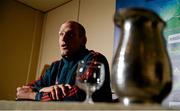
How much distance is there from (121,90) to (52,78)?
1.03 metres

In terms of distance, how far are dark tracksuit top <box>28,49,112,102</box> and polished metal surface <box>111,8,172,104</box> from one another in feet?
1.98

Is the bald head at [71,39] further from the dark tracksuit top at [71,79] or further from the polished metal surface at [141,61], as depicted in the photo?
the polished metal surface at [141,61]

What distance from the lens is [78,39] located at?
4.99 feet

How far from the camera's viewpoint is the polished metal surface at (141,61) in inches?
18.6

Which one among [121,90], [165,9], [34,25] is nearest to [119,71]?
[121,90]

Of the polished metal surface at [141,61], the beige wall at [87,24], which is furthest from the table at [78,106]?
the beige wall at [87,24]

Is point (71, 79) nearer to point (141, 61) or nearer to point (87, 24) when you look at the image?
point (141, 61)

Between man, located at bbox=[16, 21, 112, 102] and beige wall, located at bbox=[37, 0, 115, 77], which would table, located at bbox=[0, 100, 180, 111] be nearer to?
man, located at bbox=[16, 21, 112, 102]

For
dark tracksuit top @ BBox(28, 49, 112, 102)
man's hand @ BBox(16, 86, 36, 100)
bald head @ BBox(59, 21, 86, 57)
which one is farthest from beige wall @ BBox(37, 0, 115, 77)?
man's hand @ BBox(16, 86, 36, 100)

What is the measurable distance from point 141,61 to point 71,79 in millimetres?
848

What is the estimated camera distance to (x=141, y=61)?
48 cm

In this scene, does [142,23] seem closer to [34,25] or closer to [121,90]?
[121,90]

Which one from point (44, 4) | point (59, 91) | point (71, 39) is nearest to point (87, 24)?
point (44, 4)

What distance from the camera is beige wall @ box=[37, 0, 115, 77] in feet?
8.54
